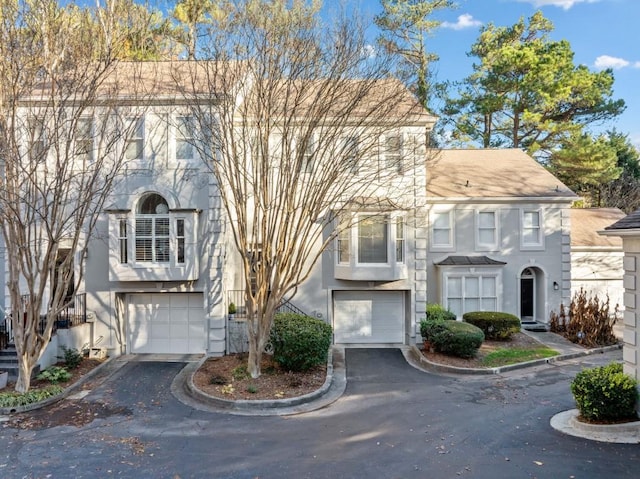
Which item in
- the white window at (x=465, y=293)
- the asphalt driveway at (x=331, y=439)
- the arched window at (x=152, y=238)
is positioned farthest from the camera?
the white window at (x=465, y=293)

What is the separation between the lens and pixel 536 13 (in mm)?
25672

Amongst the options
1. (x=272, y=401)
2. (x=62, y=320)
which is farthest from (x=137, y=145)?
(x=272, y=401)

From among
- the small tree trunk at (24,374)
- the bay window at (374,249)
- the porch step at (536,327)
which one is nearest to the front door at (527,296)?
the porch step at (536,327)

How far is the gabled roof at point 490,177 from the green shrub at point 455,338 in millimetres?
5244

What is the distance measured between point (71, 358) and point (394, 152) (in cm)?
1096

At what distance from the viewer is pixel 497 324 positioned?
13.9m

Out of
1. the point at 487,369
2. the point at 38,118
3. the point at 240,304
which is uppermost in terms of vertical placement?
the point at 38,118

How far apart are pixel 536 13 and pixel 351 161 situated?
76.7 feet

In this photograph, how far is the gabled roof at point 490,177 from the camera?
51.5ft

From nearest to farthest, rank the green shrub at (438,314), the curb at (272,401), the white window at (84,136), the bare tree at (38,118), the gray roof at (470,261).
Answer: the curb at (272,401), the bare tree at (38,118), the white window at (84,136), the green shrub at (438,314), the gray roof at (470,261)

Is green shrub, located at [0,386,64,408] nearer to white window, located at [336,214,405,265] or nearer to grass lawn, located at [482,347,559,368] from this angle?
white window, located at [336,214,405,265]

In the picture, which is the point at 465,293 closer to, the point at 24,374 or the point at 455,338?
the point at 455,338

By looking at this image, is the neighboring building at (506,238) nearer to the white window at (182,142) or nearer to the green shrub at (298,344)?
the green shrub at (298,344)

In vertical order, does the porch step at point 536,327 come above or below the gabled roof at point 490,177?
below
